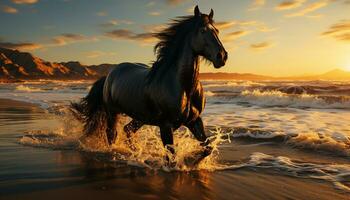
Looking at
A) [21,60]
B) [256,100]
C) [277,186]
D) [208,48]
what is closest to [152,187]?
[277,186]

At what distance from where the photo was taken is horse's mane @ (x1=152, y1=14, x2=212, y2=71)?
5.31 metres

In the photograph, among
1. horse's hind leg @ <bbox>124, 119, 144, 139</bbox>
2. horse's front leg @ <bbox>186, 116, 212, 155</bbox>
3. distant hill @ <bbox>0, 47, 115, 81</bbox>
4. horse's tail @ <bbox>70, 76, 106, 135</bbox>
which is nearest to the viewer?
horse's front leg @ <bbox>186, 116, 212, 155</bbox>

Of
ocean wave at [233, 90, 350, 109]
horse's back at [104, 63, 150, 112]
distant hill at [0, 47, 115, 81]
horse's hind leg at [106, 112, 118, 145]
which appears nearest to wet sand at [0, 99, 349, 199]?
horse's hind leg at [106, 112, 118, 145]

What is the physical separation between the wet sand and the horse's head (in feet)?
4.81

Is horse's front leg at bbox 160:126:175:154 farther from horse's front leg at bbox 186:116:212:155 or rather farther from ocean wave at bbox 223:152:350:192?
ocean wave at bbox 223:152:350:192

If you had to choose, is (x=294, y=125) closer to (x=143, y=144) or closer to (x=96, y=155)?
(x=143, y=144)

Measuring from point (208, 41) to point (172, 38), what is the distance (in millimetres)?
797

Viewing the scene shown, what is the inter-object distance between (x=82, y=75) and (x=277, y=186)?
143952 mm

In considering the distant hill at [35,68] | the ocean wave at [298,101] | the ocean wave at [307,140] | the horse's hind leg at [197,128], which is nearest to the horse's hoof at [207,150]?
the horse's hind leg at [197,128]

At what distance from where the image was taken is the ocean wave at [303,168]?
5.12 meters

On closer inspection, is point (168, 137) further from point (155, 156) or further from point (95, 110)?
point (95, 110)

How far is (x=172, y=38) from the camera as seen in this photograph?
5.53 m

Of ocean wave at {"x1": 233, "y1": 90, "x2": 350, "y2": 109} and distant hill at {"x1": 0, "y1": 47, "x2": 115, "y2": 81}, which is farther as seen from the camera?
distant hill at {"x1": 0, "y1": 47, "x2": 115, "y2": 81}

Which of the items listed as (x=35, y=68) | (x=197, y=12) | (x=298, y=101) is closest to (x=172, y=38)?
(x=197, y=12)
